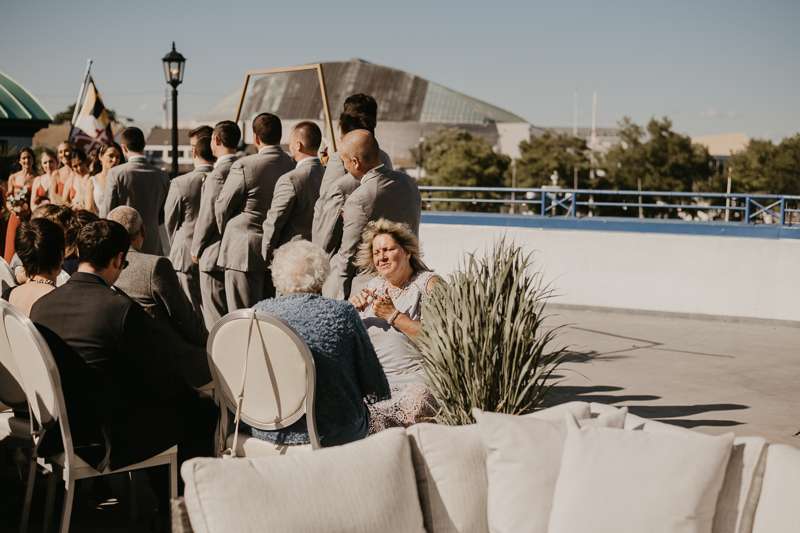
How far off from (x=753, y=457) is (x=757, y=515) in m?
0.17

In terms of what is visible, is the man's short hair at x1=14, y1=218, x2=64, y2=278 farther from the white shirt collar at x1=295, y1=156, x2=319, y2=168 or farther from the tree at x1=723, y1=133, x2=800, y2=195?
the tree at x1=723, y1=133, x2=800, y2=195

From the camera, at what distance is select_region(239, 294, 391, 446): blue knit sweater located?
290cm

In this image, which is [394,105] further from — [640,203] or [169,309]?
[169,309]

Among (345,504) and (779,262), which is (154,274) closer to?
(345,504)

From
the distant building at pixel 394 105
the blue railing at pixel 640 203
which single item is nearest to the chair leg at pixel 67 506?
the blue railing at pixel 640 203

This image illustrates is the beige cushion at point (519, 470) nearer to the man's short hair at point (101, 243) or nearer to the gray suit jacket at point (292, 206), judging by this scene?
the man's short hair at point (101, 243)

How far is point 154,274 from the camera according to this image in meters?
3.61

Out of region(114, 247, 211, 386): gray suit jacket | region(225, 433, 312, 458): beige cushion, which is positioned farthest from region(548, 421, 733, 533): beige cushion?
region(114, 247, 211, 386): gray suit jacket

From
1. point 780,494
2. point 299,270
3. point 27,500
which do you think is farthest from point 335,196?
point 780,494

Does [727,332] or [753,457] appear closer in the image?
[753,457]

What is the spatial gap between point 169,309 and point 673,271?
8.02 m

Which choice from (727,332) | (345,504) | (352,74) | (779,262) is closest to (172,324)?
(345,504)

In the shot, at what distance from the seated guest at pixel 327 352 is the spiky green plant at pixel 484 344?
0.92 feet

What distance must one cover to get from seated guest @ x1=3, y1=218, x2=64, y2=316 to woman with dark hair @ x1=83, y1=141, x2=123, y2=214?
362 centimetres
